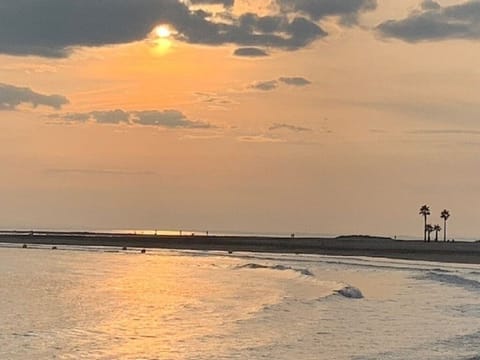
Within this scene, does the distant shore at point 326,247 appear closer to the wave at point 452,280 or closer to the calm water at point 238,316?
the wave at point 452,280

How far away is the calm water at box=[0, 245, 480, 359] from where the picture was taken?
71.5ft

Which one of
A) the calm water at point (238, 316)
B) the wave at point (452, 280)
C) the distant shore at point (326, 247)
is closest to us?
the calm water at point (238, 316)

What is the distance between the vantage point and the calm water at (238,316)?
2178 centimetres

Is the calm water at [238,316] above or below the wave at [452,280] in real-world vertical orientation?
below

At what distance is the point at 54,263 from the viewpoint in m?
66.8

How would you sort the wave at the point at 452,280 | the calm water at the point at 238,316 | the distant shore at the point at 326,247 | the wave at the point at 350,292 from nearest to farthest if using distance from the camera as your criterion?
the calm water at the point at 238,316 → the wave at the point at 350,292 → the wave at the point at 452,280 → the distant shore at the point at 326,247

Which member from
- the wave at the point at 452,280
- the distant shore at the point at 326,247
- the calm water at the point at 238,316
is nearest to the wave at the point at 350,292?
the calm water at the point at 238,316

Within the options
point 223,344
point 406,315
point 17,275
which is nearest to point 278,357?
point 223,344

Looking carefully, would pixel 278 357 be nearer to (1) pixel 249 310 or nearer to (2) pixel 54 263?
(1) pixel 249 310

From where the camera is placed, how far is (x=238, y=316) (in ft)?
97.7

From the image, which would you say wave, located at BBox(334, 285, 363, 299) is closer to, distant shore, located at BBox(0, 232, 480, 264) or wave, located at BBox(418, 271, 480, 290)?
wave, located at BBox(418, 271, 480, 290)

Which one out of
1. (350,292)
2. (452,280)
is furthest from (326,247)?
(350,292)

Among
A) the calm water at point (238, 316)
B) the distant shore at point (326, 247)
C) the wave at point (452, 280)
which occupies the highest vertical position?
the distant shore at point (326, 247)

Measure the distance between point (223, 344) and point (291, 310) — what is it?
9074mm
